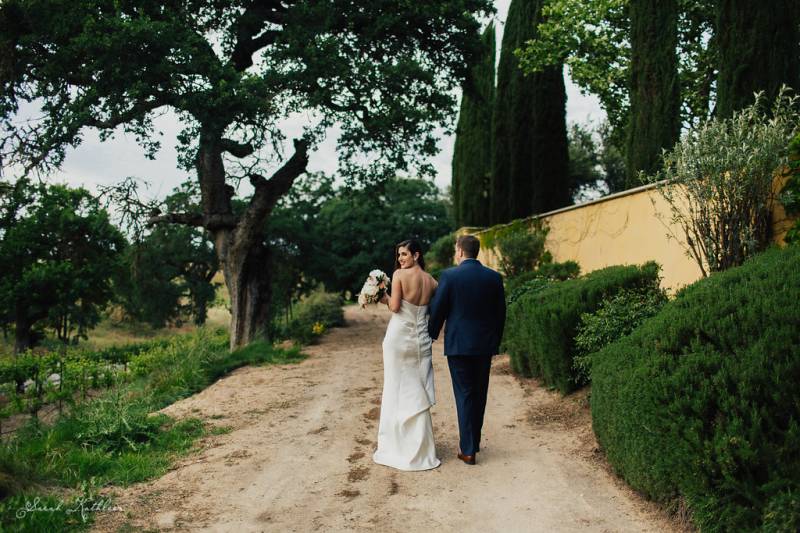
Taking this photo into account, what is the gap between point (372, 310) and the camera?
88.5 ft

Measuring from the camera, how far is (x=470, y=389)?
17.2ft

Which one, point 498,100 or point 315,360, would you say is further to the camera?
point 498,100

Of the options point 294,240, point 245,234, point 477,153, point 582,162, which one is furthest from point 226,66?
point 582,162

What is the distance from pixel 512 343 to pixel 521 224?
7.60m

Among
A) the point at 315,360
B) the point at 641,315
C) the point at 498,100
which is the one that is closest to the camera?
the point at 641,315

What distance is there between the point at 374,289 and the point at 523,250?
996 cm

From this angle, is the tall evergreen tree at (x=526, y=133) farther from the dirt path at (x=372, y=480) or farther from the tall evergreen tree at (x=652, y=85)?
the dirt path at (x=372, y=480)

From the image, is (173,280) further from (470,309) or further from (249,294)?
(470,309)

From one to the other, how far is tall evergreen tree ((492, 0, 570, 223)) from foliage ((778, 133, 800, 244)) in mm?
10985

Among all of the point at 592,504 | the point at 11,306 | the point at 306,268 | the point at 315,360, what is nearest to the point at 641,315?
the point at 592,504

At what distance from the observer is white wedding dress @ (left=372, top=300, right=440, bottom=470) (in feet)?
17.4

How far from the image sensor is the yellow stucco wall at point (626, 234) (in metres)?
8.96

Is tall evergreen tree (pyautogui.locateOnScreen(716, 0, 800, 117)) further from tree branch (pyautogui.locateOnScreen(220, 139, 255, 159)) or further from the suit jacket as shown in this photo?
tree branch (pyautogui.locateOnScreen(220, 139, 255, 159))

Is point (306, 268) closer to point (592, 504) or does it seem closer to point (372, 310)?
point (372, 310)
